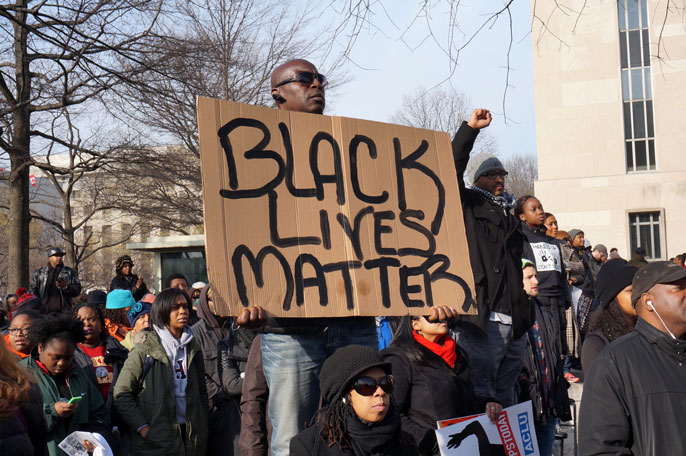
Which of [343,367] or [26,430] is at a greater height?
[343,367]

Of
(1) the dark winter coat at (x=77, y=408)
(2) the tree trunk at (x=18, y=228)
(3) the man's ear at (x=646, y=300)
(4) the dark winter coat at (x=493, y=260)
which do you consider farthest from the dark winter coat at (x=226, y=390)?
(2) the tree trunk at (x=18, y=228)

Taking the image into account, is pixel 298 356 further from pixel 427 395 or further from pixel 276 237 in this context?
pixel 427 395

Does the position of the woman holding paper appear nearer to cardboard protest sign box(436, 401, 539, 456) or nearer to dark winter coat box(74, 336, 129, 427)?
dark winter coat box(74, 336, 129, 427)

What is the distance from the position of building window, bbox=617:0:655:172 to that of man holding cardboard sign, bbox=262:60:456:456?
2834 cm

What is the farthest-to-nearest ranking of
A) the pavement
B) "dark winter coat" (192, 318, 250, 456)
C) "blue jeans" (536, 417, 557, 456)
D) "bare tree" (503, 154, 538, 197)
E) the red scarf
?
"bare tree" (503, 154, 538, 197) → the pavement → "dark winter coat" (192, 318, 250, 456) → "blue jeans" (536, 417, 557, 456) → the red scarf

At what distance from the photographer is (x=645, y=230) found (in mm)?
29234

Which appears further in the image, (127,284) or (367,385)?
(127,284)

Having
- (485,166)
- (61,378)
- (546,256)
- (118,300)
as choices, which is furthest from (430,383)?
(118,300)

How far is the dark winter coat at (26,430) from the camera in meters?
3.03

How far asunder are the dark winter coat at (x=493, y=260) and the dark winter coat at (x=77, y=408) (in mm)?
2600

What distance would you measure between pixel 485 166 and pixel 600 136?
26.5 meters

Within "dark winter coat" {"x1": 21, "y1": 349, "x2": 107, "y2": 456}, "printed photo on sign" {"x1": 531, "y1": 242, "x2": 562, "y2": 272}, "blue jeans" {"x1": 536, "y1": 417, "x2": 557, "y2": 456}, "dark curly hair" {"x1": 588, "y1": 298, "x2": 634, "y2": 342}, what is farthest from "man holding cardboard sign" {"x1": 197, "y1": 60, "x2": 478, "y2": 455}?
"printed photo on sign" {"x1": 531, "y1": 242, "x2": 562, "y2": 272}

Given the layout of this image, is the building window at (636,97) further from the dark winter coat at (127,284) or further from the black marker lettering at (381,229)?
the black marker lettering at (381,229)

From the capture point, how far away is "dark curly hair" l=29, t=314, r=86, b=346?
5.08m
